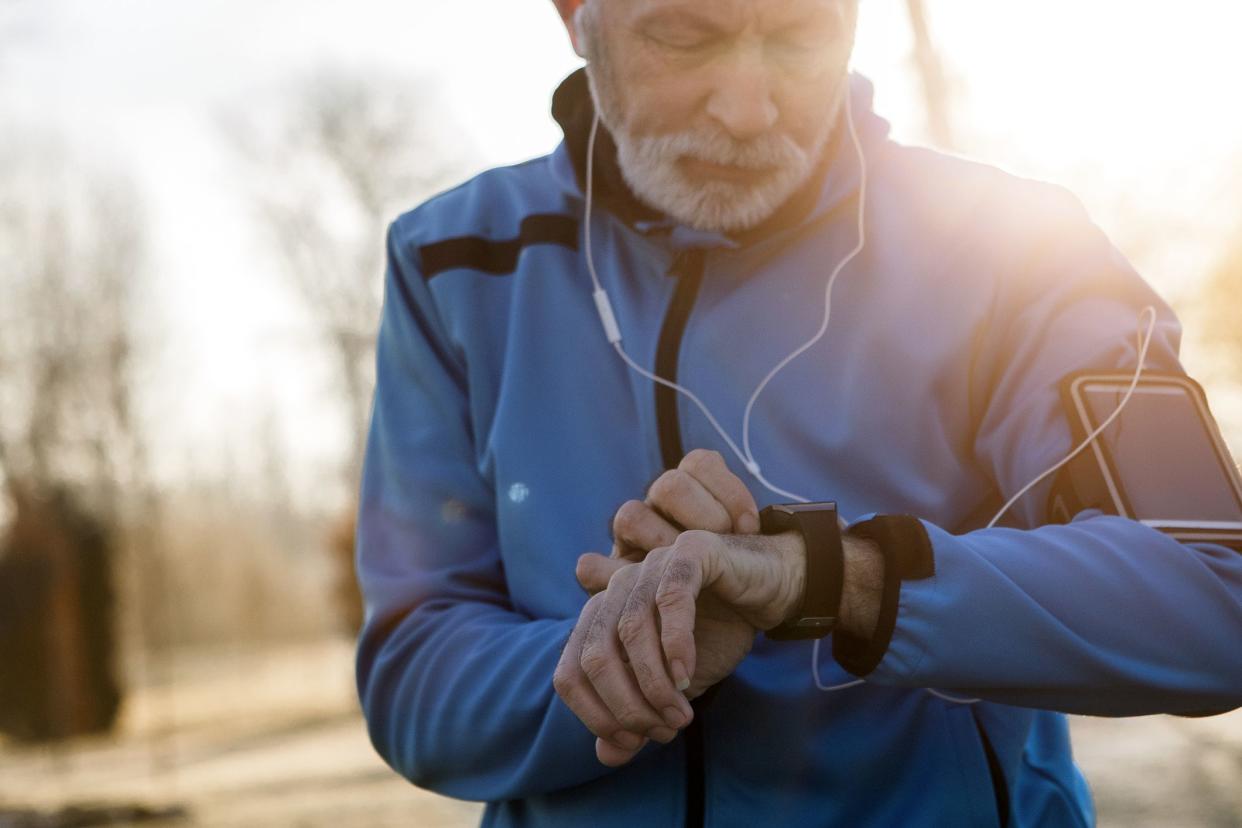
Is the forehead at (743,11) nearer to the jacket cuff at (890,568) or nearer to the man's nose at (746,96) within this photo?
the man's nose at (746,96)

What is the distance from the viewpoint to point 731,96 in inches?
73.7

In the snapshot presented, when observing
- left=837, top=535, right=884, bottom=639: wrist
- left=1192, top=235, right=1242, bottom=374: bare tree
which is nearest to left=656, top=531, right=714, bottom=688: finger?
left=837, top=535, right=884, bottom=639: wrist

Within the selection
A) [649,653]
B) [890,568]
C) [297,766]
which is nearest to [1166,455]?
[890,568]

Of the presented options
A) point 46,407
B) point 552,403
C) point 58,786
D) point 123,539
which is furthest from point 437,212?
point 46,407

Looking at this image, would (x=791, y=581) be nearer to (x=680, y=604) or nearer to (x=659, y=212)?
(x=680, y=604)

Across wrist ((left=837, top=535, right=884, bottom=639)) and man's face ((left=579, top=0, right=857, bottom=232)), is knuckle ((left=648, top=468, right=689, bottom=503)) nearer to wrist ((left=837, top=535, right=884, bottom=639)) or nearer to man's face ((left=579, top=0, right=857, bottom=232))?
wrist ((left=837, top=535, right=884, bottom=639))

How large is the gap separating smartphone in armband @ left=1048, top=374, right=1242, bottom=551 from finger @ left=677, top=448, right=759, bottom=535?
1.47 feet

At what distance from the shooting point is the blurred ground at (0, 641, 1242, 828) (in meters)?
7.28

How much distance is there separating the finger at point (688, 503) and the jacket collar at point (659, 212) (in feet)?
1.70

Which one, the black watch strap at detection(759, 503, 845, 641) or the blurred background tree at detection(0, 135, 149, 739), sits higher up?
the black watch strap at detection(759, 503, 845, 641)

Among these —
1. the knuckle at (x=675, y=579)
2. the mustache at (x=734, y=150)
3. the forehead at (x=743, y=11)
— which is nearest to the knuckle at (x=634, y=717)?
the knuckle at (x=675, y=579)

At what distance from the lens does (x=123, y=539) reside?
20547mm

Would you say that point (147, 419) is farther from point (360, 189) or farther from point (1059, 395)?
point (1059, 395)

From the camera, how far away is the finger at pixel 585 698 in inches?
53.2
